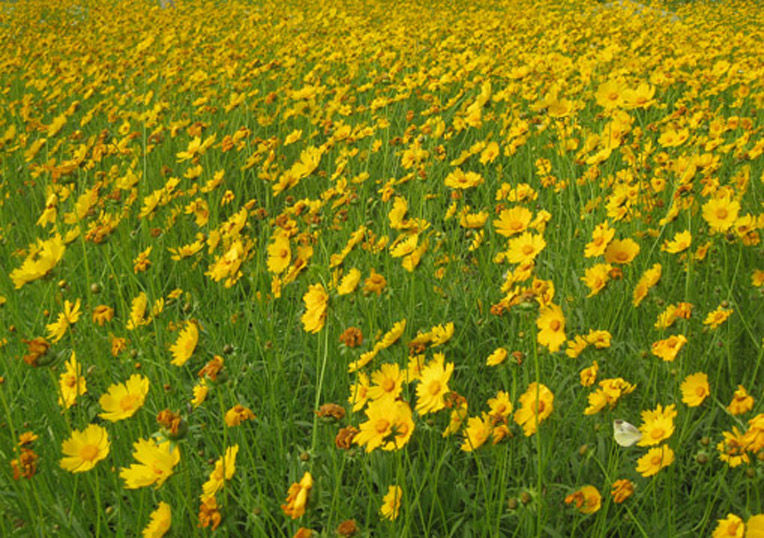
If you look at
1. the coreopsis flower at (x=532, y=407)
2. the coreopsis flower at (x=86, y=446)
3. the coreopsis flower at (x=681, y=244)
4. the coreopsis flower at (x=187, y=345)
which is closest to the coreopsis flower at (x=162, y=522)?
the coreopsis flower at (x=86, y=446)

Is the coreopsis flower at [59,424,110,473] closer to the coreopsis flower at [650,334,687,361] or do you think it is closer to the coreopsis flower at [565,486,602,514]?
the coreopsis flower at [565,486,602,514]

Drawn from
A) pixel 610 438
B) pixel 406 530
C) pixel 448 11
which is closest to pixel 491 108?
pixel 610 438

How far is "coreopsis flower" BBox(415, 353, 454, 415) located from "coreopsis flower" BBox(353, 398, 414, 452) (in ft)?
0.16

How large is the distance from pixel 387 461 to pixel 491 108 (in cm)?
261

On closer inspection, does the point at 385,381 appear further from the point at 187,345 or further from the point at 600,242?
the point at 600,242

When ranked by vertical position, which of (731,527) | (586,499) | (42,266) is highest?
(42,266)

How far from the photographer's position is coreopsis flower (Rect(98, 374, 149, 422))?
99 cm

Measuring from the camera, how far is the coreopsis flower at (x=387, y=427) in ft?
2.71

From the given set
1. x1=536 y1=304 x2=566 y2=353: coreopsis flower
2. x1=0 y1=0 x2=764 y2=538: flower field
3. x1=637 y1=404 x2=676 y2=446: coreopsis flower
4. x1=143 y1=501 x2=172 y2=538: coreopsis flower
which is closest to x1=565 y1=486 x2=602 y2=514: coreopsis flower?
x1=0 y1=0 x2=764 y2=538: flower field

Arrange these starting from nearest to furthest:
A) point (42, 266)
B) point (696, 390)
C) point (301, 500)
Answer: point (301, 500) → point (696, 390) → point (42, 266)

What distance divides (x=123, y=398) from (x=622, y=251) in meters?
0.89

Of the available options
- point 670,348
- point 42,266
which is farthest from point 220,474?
point 670,348

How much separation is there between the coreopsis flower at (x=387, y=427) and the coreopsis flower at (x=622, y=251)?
1.86 ft

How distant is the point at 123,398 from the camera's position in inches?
40.1
